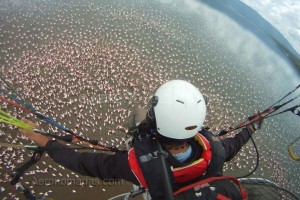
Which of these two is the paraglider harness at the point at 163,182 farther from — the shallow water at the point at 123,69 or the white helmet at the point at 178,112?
the shallow water at the point at 123,69

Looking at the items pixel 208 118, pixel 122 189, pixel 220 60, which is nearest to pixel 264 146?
pixel 208 118

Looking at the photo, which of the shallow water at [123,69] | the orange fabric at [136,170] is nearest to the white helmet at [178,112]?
the orange fabric at [136,170]

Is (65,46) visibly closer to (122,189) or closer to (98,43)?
(98,43)

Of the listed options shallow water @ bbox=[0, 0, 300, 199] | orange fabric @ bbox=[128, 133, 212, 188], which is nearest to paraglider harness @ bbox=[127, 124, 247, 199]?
orange fabric @ bbox=[128, 133, 212, 188]

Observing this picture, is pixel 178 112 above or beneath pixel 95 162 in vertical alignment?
above

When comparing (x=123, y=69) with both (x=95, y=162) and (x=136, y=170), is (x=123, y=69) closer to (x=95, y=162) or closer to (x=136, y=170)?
(x=95, y=162)

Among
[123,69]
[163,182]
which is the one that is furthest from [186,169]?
[123,69]
